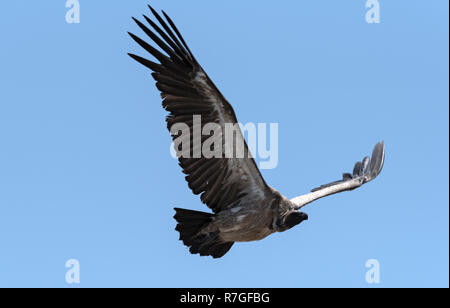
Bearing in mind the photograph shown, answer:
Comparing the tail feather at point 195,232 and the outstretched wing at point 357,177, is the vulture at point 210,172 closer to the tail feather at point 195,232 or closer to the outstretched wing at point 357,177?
the tail feather at point 195,232

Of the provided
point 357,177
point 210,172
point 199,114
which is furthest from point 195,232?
point 357,177

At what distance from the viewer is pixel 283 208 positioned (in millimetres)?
8883

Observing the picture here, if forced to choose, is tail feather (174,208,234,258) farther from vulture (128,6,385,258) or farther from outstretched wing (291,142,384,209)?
outstretched wing (291,142,384,209)

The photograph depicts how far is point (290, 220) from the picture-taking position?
28.8 ft

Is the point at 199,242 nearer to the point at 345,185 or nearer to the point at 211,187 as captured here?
the point at 211,187

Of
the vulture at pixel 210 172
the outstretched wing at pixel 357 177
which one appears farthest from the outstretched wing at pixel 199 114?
the outstretched wing at pixel 357 177

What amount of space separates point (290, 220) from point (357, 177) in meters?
3.43

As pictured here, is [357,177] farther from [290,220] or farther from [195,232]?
[195,232]

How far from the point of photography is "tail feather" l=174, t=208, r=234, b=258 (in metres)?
8.77

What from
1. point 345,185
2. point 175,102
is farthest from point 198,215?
point 345,185

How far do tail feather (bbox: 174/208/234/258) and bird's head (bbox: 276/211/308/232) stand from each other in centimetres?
80

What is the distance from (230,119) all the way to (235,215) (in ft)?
4.36

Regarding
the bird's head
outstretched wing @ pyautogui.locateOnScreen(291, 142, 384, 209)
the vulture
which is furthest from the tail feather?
outstretched wing @ pyautogui.locateOnScreen(291, 142, 384, 209)
